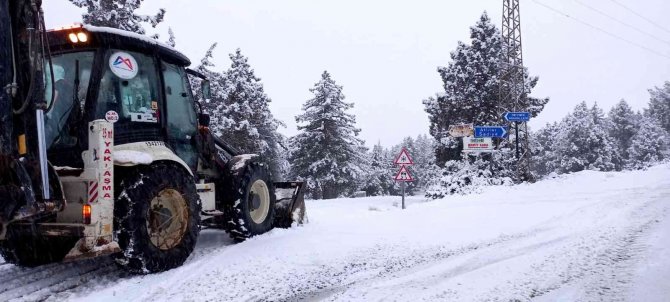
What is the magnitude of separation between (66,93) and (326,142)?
31.7m

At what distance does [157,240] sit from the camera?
16.7 ft

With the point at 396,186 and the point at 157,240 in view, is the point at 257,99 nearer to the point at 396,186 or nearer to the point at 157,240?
the point at 157,240

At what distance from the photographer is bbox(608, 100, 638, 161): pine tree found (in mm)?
67812

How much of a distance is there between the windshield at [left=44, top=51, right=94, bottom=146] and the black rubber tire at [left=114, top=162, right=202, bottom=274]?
0.86m

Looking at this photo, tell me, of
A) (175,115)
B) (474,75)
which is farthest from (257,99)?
(175,115)

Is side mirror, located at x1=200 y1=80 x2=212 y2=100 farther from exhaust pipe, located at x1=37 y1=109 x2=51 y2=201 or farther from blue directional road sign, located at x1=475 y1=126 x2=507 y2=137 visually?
blue directional road sign, located at x1=475 y1=126 x2=507 y2=137

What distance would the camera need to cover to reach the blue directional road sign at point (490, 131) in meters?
18.2

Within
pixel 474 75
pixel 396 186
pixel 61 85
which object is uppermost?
pixel 474 75

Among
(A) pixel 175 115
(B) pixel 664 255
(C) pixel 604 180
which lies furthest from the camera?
(C) pixel 604 180

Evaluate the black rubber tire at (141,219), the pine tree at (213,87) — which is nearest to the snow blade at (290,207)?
the black rubber tire at (141,219)

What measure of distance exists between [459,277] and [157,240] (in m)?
3.20

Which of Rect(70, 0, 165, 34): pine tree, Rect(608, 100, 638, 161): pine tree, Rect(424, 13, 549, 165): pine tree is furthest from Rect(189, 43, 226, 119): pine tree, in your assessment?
Rect(608, 100, 638, 161): pine tree

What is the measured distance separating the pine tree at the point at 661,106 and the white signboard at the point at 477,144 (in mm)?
62095

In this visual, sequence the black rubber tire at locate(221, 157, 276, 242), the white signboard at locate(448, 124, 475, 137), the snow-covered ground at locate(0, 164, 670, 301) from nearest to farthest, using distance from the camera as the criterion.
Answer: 1. the snow-covered ground at locate(0, 164, 670, 301)
2. the black rubber tire at locate(221, 157, 276, 242)
3. the white signboard at locate(448, 124, 475, 137)
